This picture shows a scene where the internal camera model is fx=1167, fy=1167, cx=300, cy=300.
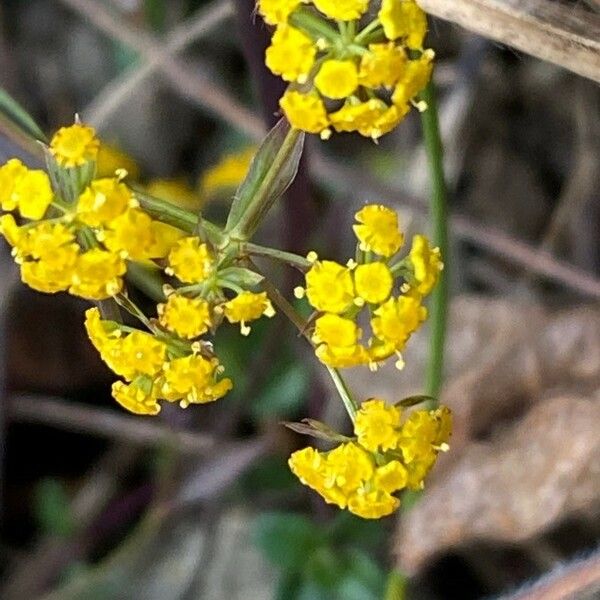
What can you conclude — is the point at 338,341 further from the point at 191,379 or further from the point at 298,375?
the point at 298,375

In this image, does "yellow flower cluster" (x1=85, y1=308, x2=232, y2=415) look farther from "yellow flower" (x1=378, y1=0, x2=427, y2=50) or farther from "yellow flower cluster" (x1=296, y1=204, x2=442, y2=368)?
"yellow flower" (x1=378, y1=0, x2=427, y2=50)

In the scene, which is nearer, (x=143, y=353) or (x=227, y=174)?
(x=143, y=353)

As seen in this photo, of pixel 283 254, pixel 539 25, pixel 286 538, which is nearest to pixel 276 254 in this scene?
pixel 283 254

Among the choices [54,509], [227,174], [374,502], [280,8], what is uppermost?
[227,174]

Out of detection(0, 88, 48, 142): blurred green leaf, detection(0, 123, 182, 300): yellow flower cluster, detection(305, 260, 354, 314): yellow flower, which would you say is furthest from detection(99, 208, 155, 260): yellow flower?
detection(0, 88, 48, 142): blurred green leaf

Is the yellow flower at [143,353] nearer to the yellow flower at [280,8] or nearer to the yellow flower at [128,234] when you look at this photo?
the yellow flower at [128,234]
